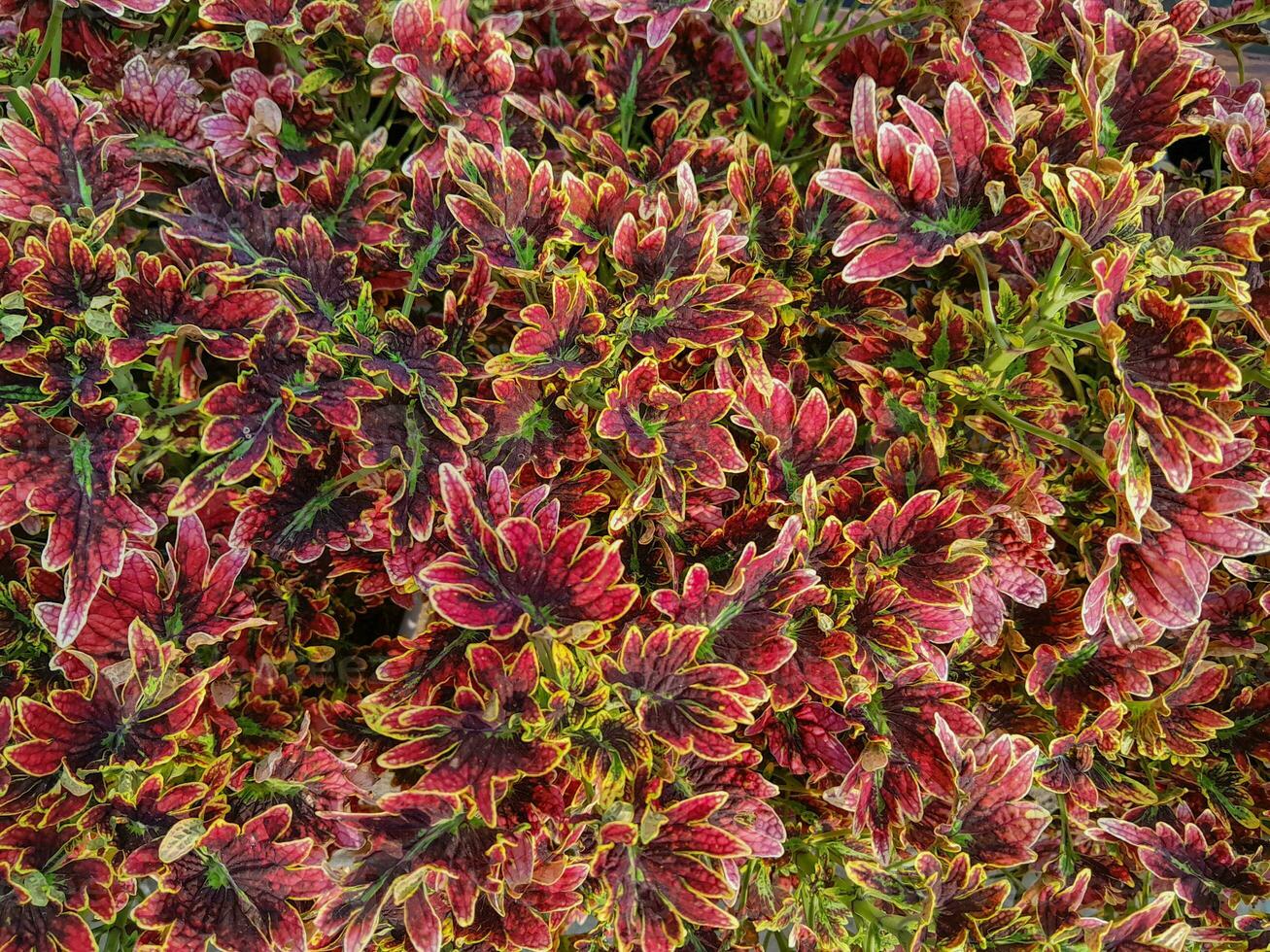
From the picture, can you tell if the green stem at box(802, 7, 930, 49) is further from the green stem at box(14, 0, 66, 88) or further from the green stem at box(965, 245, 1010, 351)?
the green stem at box(14, 0, 66, 88)

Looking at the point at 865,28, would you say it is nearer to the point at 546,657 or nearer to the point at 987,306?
the point at 987,306

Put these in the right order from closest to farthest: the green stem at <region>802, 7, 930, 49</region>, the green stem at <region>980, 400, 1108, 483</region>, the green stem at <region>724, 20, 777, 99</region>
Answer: the green stem at <region>980, 400, 1108, 483</region>, the green stem at <region>802, 7, 930, 49</region>, the green stem at <region>724, 20, 777, 99</region>

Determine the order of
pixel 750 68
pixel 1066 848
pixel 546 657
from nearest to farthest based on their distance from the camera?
pixel 546 657
pixel 1066 848
pixel 750 68

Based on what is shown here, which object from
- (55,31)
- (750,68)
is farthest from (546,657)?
(55,31)

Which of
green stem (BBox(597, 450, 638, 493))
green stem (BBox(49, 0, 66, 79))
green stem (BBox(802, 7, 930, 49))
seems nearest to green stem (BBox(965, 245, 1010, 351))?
green stem (BBox(802, 7, 930, 49))

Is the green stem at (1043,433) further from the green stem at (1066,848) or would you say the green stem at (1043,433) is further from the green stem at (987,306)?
the green stem at (1066,848)

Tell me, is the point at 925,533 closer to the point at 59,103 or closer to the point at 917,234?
the point at 917,234

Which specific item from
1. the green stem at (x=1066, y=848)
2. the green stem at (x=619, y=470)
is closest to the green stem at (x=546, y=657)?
the green stem at (x=619, y=470)

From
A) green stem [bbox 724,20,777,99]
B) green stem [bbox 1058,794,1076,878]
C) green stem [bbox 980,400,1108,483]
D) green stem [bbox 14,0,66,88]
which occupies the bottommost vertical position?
green stem [bbox 1058,794,1076,878]

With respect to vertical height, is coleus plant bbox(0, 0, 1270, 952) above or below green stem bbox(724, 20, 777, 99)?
below
